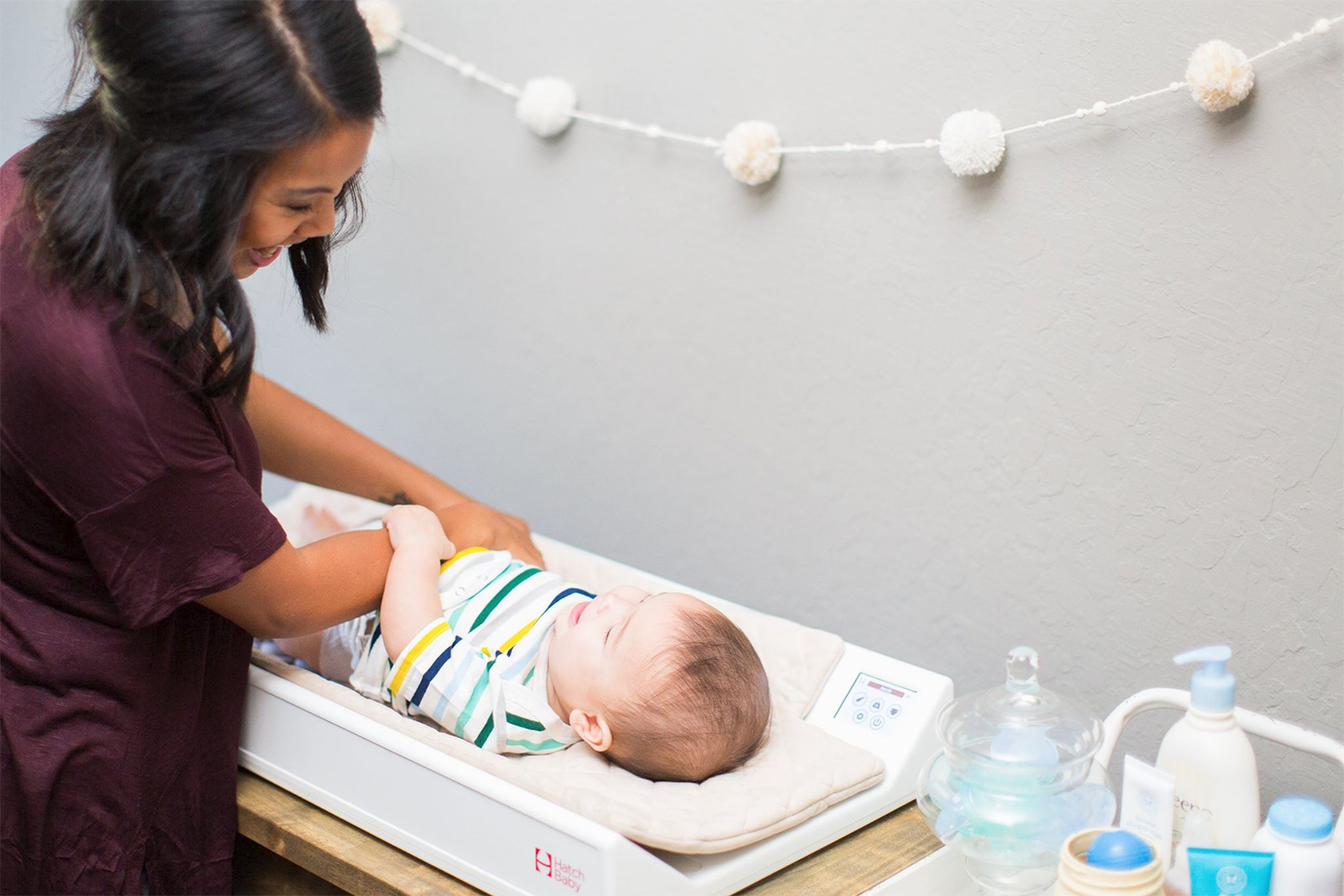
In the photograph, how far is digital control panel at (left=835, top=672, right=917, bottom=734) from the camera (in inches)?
49.2

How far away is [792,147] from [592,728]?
0.80m

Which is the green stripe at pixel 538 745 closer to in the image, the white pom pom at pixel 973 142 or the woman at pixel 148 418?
the woman at pixel 148 418

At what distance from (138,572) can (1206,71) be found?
1089mm

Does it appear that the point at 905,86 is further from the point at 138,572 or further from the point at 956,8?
the point at 138,572

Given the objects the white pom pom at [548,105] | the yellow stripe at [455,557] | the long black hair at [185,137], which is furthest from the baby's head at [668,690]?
the white pom pom at [548,105]

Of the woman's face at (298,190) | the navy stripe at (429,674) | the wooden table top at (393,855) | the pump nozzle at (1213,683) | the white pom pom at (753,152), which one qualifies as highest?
the white pom pom at (753,152)

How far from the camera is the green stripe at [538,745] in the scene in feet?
3.90

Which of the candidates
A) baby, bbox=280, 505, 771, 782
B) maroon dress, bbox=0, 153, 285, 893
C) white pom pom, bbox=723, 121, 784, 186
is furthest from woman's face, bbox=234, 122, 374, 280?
white pom pom, bbox=723, 121, 784, 186

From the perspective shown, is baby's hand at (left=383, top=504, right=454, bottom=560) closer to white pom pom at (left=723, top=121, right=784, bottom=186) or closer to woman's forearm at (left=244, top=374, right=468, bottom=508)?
woman's forearm at (left=244, top=374, right=468, bottom=508)

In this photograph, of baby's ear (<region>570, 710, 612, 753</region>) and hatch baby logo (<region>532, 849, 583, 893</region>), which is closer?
hatch baby logo (<region>532, 849, 583, 893</region>)

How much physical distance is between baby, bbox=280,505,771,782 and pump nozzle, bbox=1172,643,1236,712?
414mm

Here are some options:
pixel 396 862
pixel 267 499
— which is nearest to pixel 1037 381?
pixel 396 862

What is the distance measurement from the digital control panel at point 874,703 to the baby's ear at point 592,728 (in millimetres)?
260

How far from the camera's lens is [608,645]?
1.22 metres
